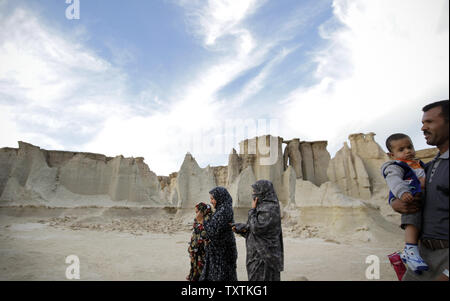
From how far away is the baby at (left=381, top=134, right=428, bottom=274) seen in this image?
1.60 m

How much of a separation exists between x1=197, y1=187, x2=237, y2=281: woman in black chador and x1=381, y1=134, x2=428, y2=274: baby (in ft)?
5.66

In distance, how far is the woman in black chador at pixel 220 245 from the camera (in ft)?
9.77

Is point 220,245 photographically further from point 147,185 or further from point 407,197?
point 147,185

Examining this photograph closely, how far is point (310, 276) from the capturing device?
5.14m

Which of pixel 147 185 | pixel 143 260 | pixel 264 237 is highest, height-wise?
pixel 147 185

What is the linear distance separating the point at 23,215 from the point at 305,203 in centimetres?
1687

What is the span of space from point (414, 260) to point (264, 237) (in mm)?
1449

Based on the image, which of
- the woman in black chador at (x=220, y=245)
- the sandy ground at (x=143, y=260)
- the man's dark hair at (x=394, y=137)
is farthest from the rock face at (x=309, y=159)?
the man's dark hair at (x=394, y=137)

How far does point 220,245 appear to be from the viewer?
9.98 ft
